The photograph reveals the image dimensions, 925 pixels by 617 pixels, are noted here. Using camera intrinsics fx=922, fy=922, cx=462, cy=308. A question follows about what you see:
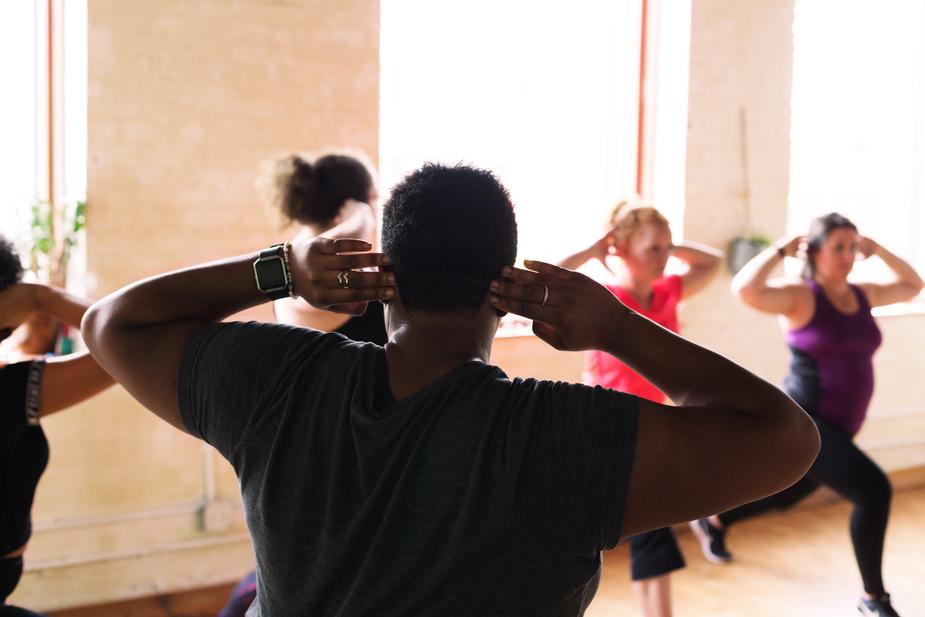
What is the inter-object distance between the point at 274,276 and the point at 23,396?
0.91m

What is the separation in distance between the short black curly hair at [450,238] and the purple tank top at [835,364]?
2.52 m

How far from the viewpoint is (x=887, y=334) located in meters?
5.09

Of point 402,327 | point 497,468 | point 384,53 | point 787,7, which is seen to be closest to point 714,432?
point 497,468

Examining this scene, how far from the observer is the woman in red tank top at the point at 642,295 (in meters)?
2.86

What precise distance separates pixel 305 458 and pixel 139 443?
2.52 m

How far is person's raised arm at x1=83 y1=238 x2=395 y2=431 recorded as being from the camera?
1145 mm

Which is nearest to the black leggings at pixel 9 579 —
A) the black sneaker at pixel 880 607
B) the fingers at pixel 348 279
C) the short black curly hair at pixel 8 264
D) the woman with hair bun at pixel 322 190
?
the short black curly hair at pixel 8 264

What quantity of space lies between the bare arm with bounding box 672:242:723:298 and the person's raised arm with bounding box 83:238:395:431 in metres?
2.52

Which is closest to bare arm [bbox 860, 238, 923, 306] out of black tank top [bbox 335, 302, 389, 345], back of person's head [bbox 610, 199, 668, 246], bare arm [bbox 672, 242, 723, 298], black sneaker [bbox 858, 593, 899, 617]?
bare arm [bbox 672, 242, 723, 298]

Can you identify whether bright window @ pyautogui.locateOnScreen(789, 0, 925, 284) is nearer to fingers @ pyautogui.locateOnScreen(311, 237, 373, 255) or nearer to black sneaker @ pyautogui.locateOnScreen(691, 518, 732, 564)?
black sneaker @ pyautogui.locateOnScreen(691, 518, 732, 564)

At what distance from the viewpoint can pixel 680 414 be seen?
3.36 feet

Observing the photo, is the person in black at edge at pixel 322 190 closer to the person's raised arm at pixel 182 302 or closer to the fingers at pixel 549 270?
the person's raised arm at pixel 182 302

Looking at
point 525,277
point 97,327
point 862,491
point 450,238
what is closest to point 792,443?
point 525,277

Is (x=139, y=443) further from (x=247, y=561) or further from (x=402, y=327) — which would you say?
(x=402, y=327)
